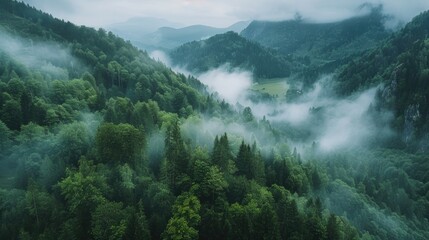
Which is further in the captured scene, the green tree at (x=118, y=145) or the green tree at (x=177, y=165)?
the green tree at (x=118, y=145)

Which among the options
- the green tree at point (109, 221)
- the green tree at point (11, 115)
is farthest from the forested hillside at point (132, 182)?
the green tree at point (11, 115)

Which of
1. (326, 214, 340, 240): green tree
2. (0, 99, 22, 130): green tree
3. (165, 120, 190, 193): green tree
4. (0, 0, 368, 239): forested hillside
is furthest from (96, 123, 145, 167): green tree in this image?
(326, 214, 340, 240): green tree

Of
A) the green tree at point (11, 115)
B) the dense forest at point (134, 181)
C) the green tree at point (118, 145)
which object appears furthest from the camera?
the green tree at point (11, 115)

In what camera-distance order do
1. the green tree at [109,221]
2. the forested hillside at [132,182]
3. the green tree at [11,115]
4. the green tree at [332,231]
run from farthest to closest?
the green tree at [11,115], the green tree at [332,231], the forested hillside at [132,182], the green tree at [109,221]

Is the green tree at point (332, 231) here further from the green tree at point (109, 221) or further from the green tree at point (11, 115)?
the green tree at point (11, 115)

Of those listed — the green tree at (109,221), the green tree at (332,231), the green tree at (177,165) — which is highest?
the green tree at (177,165)

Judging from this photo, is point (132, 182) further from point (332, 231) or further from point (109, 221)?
point (332, 231)

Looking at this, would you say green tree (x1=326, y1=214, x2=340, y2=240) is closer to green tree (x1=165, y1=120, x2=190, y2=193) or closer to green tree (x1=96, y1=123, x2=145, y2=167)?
green tree (x1=165, y1=120, x2=190, y2=193)

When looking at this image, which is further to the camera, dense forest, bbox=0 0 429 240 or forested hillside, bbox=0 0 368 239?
dense forest, bbox=0 0 429 240

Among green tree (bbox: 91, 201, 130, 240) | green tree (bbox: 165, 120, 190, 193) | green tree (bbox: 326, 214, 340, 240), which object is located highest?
green tree (bbox: 165, 120, 190, 193)

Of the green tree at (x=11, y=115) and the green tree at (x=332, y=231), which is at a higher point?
the green tree at (x=11, y=115)

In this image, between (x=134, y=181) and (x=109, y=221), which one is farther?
(x=134, y=181)

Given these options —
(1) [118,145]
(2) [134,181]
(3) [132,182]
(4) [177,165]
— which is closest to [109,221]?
(3) [132,182]
